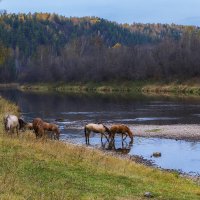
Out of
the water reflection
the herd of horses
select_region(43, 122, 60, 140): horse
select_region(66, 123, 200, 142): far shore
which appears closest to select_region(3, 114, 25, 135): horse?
the herd of horses

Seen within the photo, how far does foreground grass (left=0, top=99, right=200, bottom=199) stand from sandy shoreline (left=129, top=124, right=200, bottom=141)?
1776 cm

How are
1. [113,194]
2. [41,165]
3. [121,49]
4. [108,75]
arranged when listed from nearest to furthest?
[113,194]
[41,165]
[108,75]
[121,49]

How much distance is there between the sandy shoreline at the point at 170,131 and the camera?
138 feet

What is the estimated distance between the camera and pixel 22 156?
838 inches

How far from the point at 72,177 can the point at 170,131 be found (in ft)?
91.2

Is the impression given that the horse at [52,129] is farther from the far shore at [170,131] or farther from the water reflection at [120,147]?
the far shore at [170,131]

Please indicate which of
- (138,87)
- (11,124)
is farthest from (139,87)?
(11,124)

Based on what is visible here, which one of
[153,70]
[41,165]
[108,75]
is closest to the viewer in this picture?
[41,165]

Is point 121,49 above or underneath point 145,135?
above

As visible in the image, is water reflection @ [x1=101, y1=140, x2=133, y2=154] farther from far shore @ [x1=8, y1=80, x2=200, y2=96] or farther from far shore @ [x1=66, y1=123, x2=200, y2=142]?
far shore @ [x1=8, y1=80, x2=200, y2=96]

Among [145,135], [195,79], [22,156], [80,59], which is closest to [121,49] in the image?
[80,59]

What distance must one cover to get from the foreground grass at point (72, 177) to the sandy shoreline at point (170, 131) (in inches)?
699

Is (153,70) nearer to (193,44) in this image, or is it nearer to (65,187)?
(193,44)

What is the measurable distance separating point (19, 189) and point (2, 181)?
832 millimetres
